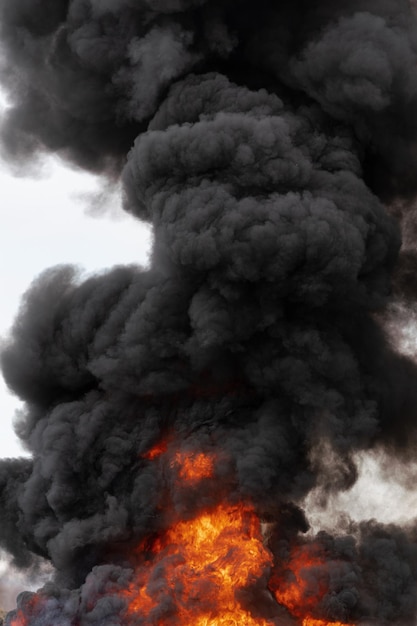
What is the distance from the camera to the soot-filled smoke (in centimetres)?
2909

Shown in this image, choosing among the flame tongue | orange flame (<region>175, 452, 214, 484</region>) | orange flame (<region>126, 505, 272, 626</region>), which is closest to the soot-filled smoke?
orange flame (<region>175, 452, 214, 484</region>)

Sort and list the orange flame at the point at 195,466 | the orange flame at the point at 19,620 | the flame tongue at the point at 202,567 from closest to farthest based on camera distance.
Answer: the flame tongue at the point at 202,567, the orange flame at the point at 19,620, the orange flame at the point at 195,466

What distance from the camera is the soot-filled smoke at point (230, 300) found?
2909 centimetres

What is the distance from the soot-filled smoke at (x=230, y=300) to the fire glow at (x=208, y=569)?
2.03ft

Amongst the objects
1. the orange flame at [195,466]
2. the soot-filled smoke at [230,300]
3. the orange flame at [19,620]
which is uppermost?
the soot-filled smoke at [230,300]

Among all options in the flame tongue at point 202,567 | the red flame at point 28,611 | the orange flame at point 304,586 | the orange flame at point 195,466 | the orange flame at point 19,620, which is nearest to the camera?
the flame tongue at point 202,567

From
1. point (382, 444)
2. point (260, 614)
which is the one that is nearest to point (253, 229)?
point (382, 444)

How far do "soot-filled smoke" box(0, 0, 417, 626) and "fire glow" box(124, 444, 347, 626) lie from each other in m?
0.62

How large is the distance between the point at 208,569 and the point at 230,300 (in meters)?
9.23

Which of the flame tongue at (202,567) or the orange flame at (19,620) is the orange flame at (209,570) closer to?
the flame tongue at (202,567)

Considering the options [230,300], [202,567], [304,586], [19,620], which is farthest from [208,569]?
[230,300]

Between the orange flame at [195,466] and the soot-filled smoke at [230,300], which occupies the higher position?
the soot-filled smoke at [230,300]

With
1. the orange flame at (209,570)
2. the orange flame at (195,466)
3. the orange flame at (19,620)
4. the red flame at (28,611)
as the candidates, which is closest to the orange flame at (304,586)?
the orange flame at (209,570)

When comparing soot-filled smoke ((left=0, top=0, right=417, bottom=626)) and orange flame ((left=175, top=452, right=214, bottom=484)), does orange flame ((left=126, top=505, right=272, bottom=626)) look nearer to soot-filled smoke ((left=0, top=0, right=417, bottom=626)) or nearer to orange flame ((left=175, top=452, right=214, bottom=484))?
soot-filled smoke ((left=0, top=0, right=417, bottom=626))
